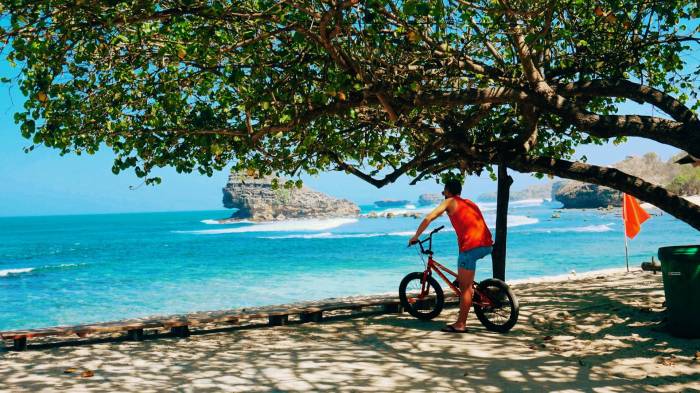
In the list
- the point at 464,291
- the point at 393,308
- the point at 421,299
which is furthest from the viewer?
the point at 393,308

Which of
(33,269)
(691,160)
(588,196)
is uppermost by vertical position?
(691,160)

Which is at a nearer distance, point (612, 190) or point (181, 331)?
point (181, 331)

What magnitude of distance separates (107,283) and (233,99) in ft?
106

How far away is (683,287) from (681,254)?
1.38 ft

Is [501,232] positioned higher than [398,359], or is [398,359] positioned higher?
[501,232]

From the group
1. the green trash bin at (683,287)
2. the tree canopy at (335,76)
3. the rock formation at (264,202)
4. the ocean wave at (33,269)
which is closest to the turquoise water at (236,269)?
the ocean wave at (33,269)

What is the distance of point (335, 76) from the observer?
8367 millimetres

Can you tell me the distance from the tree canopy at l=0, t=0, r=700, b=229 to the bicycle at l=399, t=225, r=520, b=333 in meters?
2.07

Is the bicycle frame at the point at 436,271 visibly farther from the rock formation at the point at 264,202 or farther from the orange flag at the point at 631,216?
the rock formation at the point at 264,202

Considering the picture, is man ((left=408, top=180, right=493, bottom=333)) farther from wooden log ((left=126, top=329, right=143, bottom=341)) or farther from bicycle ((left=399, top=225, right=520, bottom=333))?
wooden log ((left=126, top=329, right=143, bottom=341))

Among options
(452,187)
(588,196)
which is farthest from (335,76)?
(588,196)

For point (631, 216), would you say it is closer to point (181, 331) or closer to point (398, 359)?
point (398, 359)

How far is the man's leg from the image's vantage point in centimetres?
824

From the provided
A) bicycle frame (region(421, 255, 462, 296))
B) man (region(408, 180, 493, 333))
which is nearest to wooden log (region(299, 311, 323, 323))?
bicycle frame (region(421, 255, 462, 296))
